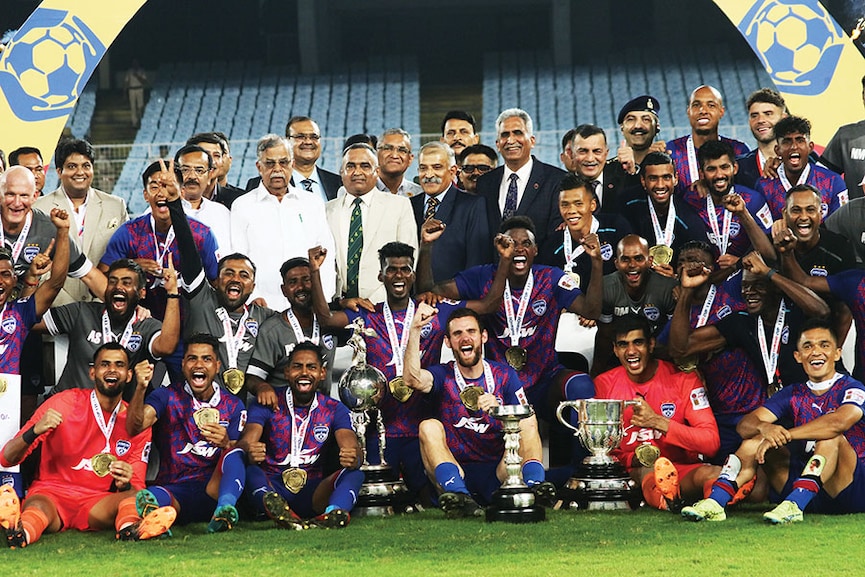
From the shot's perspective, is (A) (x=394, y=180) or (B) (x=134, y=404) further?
(A) (x=394, y=180)

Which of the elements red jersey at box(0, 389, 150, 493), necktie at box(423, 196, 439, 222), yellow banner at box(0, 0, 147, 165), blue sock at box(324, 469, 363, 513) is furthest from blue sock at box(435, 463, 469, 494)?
yellow banner at box(0, 0, 147, 165)

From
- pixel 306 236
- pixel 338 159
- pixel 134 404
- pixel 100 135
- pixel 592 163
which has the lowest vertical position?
pixel 134 404

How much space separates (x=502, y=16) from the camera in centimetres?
2216

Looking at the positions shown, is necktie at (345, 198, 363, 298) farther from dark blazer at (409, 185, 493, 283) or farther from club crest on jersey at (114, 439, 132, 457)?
club crest on jersey at (114, 439, 132, 457)

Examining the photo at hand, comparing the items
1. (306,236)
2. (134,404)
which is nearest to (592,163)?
(306,236)

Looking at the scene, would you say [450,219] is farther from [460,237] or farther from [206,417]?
[206,417]

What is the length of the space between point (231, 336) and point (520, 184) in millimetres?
1888

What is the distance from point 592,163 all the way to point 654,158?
472 millimetres

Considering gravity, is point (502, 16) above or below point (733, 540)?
above

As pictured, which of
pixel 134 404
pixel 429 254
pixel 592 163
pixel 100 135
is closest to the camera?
pixel 134 404

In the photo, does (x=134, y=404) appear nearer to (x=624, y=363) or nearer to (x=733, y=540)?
(x=624, y=363)

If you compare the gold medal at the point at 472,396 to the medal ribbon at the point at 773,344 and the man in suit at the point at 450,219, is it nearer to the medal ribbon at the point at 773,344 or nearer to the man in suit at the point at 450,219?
the man in suit at the point at 450,219

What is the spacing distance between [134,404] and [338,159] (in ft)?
37.9

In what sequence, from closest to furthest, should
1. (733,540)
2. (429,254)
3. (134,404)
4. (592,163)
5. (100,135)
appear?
(733,540) < (134,404) < (429,254) < (592,163) < (100,135)
